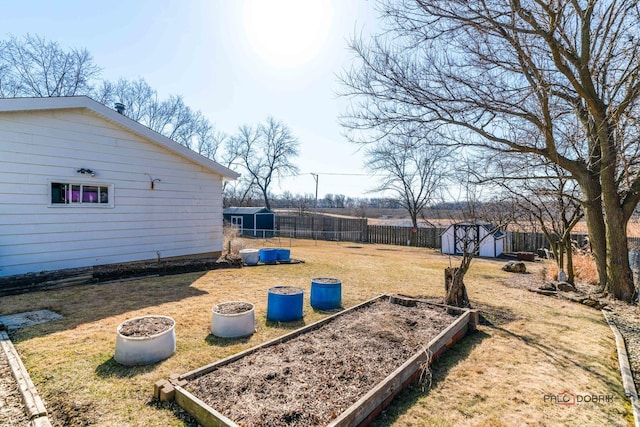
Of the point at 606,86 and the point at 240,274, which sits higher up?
the point at 606,86

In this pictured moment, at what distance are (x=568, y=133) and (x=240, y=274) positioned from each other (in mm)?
8875

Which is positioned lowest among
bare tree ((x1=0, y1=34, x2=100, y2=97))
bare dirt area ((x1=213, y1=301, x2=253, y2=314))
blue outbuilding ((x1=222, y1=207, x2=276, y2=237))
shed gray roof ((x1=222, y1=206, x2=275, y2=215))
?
bare dirt area ((x1=213, y1=301, x2=253, y2=314))

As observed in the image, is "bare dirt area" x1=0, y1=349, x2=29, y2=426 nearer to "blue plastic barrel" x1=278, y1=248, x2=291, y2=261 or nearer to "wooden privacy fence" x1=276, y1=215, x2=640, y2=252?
"blue plastic barrel" x1=278, y1=248, x2=291, y2=261

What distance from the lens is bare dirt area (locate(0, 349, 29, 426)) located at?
229 centimetres

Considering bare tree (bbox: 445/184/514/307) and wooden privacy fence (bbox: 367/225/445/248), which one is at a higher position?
bare tree (bbox: 445/184/514/307)

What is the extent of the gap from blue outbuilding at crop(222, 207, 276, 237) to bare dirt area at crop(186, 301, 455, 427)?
66.4ft

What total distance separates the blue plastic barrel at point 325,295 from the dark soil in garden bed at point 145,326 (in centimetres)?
252

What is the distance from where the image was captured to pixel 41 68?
61.1ft

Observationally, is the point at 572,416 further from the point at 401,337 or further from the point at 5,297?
the point at 5,297

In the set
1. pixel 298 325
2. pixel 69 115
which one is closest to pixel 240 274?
pixel 298 325

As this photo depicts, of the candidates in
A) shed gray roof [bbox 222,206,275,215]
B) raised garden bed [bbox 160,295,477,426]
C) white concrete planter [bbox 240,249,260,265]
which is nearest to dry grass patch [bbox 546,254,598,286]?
raised garden bed [bbox 160,295,477,426]

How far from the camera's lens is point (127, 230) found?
26.5 ft

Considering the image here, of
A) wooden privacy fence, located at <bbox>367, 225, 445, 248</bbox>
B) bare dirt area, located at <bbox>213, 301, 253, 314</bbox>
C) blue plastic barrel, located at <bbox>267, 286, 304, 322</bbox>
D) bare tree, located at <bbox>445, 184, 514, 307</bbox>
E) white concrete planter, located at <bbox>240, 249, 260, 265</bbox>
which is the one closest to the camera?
bare dirt area, located at <bbox>213, 301, 253, 314</bbox>

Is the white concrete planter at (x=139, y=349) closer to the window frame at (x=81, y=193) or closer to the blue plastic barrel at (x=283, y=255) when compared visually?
the window frame at (x=81, y=193)
